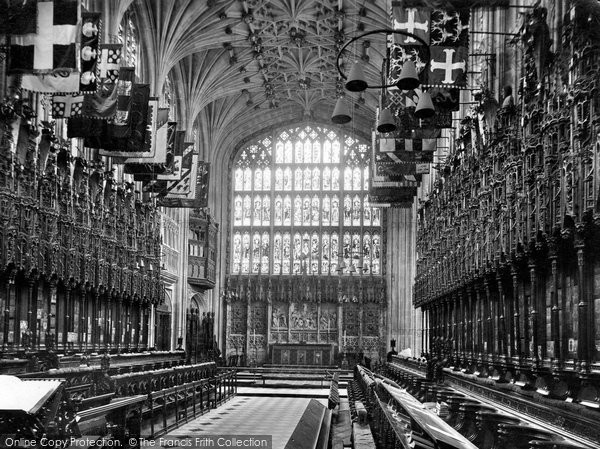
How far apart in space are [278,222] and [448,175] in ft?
75.2

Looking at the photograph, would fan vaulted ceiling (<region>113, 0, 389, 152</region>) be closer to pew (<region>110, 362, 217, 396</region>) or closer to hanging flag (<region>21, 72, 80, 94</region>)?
hanging flag (<region>21, 72, 80, 94</region>)

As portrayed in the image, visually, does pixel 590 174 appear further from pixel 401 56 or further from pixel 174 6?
pixel 174 6

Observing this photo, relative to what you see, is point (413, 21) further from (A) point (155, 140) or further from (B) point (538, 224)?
(A) point (155, 140)

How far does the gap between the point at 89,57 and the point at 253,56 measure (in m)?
22.4

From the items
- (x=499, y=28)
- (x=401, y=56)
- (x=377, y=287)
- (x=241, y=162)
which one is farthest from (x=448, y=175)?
(x=241, y=162)

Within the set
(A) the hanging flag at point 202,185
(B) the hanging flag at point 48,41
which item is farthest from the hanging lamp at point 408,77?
(A) the hanging flag at point 202,185

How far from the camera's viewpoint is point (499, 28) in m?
18.5

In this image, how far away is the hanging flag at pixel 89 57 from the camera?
15742 millimetres

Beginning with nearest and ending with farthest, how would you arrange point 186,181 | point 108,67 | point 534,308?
point 534,308 → point 108,67 → point 186,181

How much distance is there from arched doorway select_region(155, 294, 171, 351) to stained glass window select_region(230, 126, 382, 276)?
8449 mm

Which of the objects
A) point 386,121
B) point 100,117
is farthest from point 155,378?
point 386,121

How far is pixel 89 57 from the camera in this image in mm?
15734

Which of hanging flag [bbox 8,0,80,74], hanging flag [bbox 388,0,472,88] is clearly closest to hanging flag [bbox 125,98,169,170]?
hanging flag [bbox 8,0,80,74]

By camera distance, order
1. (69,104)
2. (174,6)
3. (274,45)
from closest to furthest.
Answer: (69,104) → (174,6) → (274,45)
